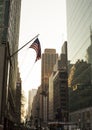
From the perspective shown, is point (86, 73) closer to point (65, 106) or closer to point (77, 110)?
point (77, 110)

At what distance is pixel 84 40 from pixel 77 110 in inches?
1050

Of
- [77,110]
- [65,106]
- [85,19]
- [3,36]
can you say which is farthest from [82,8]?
[65,106]

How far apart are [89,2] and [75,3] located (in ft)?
91.9

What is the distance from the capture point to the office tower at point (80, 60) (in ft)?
355

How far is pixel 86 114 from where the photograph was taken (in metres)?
109

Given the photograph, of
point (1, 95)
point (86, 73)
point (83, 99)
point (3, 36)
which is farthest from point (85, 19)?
point (1, 95)

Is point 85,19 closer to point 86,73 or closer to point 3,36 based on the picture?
point 86,73

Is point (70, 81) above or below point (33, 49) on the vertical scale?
above

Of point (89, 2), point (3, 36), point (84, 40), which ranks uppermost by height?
point (89, 2)

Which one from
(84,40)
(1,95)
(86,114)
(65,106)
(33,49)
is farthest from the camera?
(65,106)

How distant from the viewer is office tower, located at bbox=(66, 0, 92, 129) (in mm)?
108188

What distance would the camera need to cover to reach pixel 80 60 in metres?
125

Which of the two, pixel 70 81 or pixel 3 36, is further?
pixel 70 81

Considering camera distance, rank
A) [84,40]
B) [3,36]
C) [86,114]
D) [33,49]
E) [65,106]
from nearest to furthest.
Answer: [33,49]
[3,36]
[86,114]
[84,40]
[65,106]
